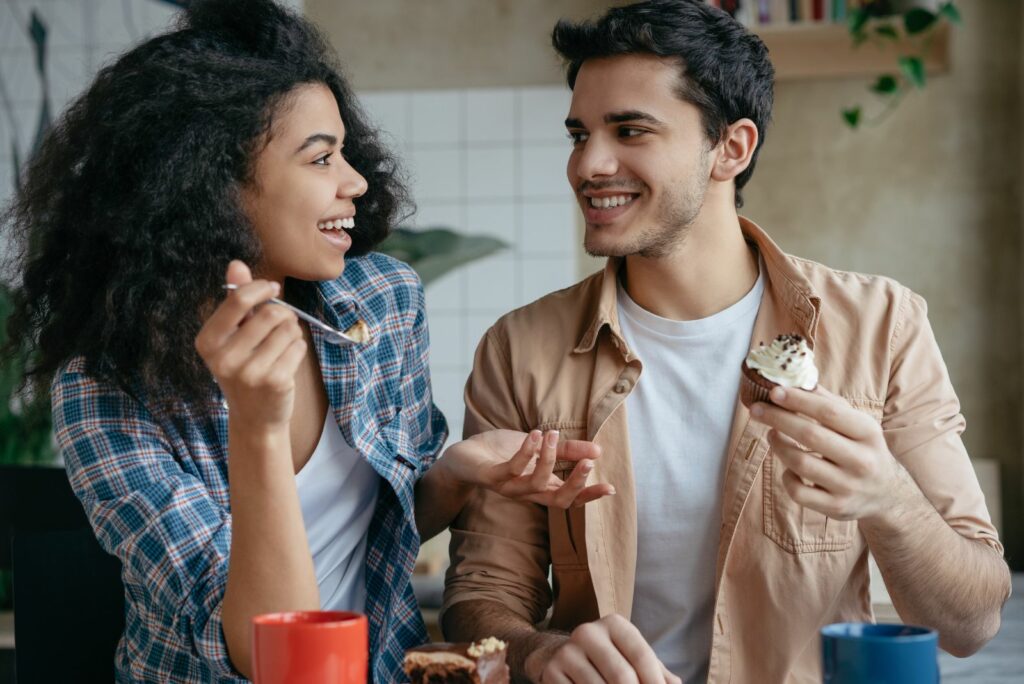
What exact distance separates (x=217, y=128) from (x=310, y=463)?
467 millimetres

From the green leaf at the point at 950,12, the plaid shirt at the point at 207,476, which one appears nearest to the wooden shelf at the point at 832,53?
the green leaf at the point at 950,12

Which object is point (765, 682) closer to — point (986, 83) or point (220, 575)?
point (220, 575)

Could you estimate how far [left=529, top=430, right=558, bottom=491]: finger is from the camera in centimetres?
133

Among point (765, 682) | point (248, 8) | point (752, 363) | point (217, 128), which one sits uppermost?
point (248, 8)

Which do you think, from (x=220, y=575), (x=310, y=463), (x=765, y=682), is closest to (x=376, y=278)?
(x=310, y=463)

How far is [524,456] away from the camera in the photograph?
1.36 metres

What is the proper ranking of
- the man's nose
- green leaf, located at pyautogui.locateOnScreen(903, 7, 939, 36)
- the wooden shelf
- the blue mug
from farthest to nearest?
the wooden shelf
green leaf, located at pyautogui.locateOnScreen(903, 7, 939, 36)
the man's nose
the blue mug

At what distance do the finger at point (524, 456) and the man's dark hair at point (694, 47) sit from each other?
0.68 meters

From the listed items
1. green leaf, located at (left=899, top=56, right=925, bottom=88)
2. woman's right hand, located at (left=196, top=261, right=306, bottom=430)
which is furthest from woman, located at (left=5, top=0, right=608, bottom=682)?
green leaf, located at (left=899, top=56, right=925, bottom=88)

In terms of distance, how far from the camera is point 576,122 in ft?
5.74

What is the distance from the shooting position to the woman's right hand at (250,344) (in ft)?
3.47

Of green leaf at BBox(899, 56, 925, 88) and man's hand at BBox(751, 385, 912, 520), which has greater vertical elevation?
Answer: green leaf at BBox(899, 56, 925, 88)

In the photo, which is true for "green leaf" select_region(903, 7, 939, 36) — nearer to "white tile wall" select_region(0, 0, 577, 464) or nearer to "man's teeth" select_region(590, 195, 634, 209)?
"white tile wall" select_region(0, 0, 577, 464)

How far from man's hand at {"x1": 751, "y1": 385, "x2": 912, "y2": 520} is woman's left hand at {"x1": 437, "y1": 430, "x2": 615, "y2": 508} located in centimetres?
23
